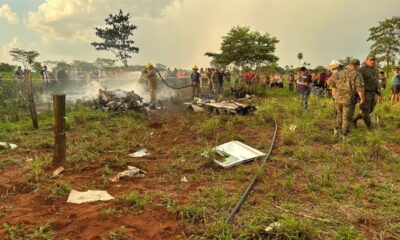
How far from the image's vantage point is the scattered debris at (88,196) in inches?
194

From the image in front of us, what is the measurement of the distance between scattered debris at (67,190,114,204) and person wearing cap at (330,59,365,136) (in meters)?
5.45

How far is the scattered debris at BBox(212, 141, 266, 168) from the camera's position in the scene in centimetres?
662

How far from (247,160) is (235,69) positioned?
23.6 meters

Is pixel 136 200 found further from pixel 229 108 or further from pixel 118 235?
pixel 229 108

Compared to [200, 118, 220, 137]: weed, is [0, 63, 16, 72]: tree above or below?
above

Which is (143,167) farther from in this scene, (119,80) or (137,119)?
(119,80)

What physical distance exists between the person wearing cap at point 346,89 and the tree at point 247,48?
19136 mm

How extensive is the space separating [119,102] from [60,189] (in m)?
9.02

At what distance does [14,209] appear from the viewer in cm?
464

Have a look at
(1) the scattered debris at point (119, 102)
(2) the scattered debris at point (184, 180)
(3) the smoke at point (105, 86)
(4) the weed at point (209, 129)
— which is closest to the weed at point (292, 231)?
(2) the scattered debris at point (184, 180)

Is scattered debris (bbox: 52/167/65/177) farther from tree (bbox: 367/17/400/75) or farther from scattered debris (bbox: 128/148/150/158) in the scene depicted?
tree (bbox: 367/17/400/75)

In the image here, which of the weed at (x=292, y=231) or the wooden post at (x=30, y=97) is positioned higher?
the wooden post at (x=30, y=97)

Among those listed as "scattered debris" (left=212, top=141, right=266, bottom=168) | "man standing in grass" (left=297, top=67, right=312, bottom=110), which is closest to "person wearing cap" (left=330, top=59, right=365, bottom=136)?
"scattered debris" (left=212, top=141, right=266, bottom=168)

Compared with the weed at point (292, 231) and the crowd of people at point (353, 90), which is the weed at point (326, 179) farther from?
the crowd of people at point (353, 90)
